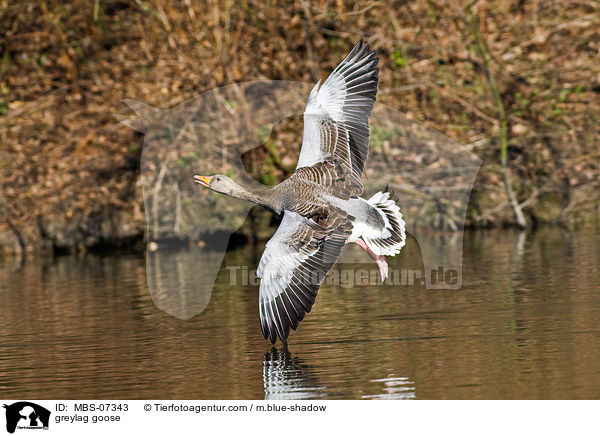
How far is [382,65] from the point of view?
71.6 feet

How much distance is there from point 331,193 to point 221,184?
165 centimetres

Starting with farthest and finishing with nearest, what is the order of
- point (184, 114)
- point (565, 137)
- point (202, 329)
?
point (184, 114)
point (565, 137)
point (202, 329)

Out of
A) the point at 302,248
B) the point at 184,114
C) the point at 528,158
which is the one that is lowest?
the point at 302,248

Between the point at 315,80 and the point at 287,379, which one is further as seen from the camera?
the point at 315,80

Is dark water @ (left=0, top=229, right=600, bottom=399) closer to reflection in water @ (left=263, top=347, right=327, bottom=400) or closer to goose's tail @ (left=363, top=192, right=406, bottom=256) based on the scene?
reflection in water @ (left=263, top=347, right=327, bottom=400)

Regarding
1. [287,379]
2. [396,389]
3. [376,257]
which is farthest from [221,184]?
[396,389]

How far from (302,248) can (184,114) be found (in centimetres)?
1310

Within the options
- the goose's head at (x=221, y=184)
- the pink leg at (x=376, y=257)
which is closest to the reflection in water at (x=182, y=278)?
the goose's head at (x=221, y=184)

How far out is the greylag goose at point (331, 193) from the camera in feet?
28.4

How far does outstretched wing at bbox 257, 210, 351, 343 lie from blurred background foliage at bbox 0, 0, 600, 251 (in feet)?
34.4

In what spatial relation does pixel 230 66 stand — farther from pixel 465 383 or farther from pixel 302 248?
pixel 465 383

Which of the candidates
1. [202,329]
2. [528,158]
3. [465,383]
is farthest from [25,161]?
[465,383]
